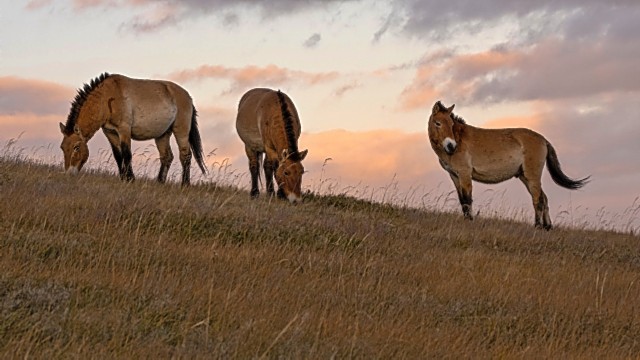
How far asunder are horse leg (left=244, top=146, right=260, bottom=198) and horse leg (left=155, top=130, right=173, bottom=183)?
1.65 meters

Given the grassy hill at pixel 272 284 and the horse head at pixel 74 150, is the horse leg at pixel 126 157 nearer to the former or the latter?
the horse head at pixel 74 150

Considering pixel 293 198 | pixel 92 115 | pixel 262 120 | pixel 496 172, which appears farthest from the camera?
pixel 496 172

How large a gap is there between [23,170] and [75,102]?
2075 mm

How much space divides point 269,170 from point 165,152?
2878 mm

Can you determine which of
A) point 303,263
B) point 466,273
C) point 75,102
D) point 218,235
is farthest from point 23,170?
point 466,273

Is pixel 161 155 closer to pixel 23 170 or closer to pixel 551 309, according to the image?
pixel 23 170

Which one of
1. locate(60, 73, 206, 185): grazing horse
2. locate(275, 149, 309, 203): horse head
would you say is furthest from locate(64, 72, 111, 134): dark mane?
locate(275, 149, 309, 203): horse head

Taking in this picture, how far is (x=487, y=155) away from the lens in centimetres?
1808

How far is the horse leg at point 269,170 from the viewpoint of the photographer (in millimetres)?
16859

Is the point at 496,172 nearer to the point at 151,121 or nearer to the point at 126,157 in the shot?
the point at 151,121

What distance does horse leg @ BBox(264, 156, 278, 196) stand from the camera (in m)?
16.9

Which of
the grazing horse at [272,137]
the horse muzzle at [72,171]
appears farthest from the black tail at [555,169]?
the horse muzzle at [72,171]

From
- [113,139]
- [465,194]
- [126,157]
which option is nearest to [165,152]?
[113,139]

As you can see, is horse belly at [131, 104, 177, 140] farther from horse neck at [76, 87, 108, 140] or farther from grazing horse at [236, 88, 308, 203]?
grazing horse at [236, 88, 308, 203]
